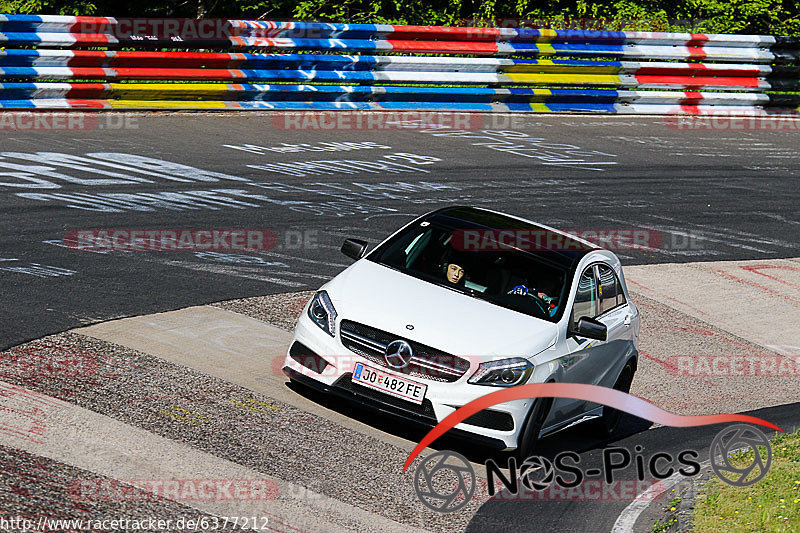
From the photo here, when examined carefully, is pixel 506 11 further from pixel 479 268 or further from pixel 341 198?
pixel 479 268

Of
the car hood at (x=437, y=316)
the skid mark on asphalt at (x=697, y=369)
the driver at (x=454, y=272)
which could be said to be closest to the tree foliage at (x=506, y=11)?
the skid mark on asphalt at (x=697, y=369)

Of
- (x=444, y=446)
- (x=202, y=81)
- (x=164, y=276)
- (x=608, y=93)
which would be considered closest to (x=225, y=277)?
(x=164, y=276)

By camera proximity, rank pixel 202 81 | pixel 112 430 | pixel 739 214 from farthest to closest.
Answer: pixel 202 81
pixel 739 214
pixel 112 430

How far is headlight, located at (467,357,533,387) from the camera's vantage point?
315 inches

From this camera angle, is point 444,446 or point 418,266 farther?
point 418,266

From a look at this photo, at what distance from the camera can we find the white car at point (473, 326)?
8016 mm

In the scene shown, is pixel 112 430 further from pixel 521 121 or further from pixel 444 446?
pixel 521 121

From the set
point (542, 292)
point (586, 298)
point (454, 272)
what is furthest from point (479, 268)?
point (586, 298)

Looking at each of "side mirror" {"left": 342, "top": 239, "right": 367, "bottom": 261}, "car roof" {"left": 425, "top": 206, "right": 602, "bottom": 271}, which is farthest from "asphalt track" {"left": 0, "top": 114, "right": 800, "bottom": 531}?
"side mirror" {"left": 342, "top": 239, "right": 367, "bottom": 261}

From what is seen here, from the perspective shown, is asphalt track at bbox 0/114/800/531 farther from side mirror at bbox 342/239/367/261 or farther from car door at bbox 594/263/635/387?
side mirror at bbox 342/239/367/261

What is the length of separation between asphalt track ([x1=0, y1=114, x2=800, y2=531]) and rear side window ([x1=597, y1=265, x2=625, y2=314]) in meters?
1.19

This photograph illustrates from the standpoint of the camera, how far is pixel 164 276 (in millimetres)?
11469

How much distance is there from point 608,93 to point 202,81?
9.35m

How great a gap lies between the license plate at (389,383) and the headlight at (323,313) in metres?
0.41
